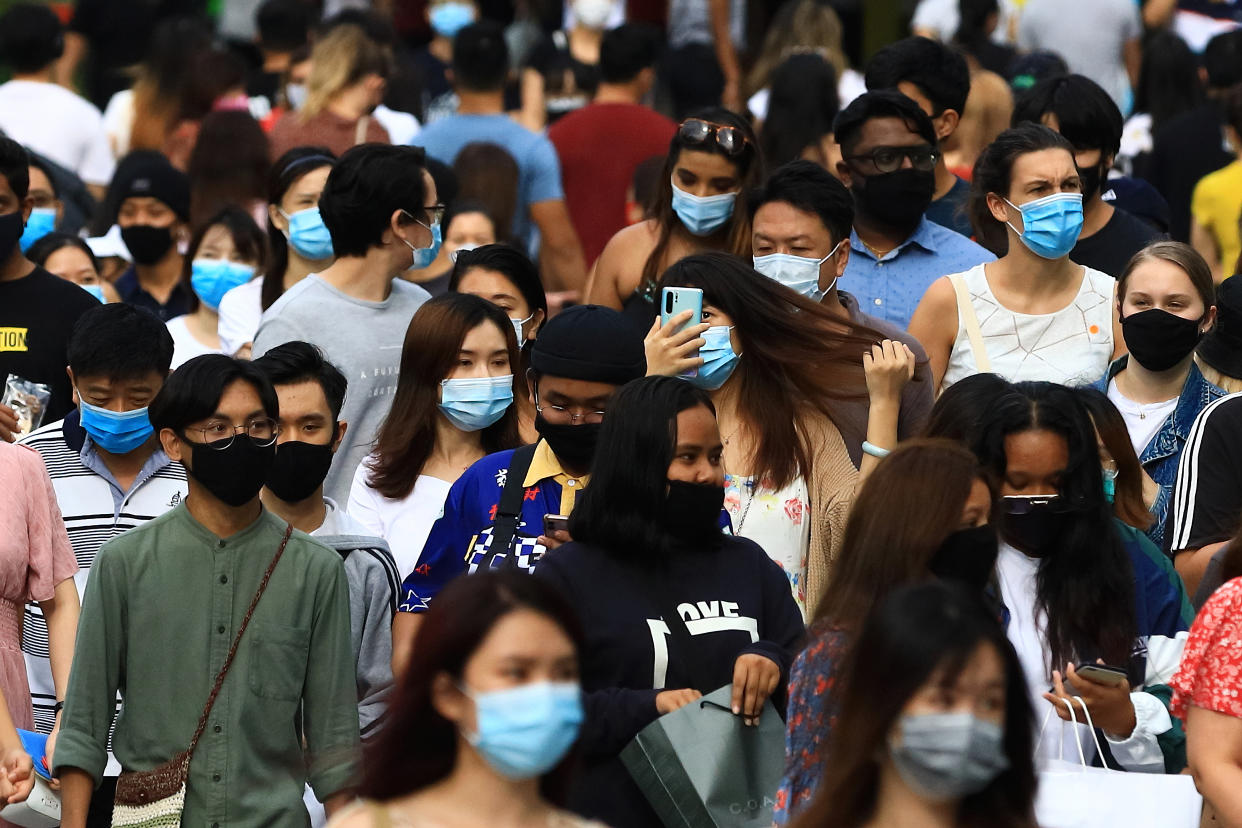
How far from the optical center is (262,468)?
5.53 meters

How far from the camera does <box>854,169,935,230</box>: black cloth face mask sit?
7.59 metres

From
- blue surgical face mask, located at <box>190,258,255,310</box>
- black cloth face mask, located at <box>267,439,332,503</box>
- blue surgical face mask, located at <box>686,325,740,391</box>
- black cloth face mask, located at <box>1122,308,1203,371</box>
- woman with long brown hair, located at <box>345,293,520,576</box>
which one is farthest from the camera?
blue surgical face mask, located at <box>190,258,255,310</box>

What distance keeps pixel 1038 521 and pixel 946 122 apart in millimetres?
3550

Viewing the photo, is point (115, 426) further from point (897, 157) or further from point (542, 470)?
point (897, 157)

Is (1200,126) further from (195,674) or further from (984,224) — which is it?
(195,674)

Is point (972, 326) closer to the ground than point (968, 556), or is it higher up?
higher up

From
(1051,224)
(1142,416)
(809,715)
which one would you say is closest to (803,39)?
(1051,224)

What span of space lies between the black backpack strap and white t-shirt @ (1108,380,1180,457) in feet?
7.41

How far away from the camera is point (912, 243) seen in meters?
7.69

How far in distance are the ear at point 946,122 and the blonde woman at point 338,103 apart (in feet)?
11.8

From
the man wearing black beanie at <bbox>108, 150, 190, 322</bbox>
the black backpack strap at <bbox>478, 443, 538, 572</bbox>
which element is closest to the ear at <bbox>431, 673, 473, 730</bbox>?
the black backpack strap at <bbox>478, 443, 538, 572</bbox>

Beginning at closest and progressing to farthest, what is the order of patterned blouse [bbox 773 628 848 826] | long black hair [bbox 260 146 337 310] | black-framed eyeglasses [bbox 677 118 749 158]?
patterned blouse [bbox 773 628 848 826]
black-framed eyeglasses [bbox 677 118 749 158]
long black hair [bbox 260 146 337 310]

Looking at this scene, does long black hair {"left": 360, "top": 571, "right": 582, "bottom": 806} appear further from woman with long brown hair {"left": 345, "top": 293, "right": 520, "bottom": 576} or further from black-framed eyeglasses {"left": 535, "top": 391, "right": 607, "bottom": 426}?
woman with long brown hair {"left": 345, "top": 293, "right": 520, "bottom": 576}

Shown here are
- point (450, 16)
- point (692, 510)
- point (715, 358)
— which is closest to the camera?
point (692, 510)
